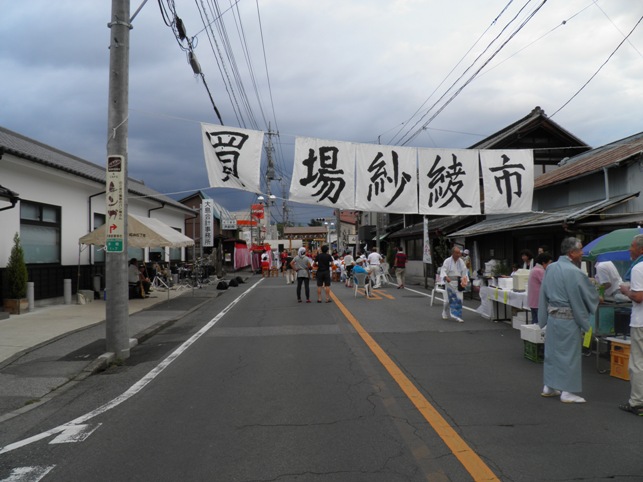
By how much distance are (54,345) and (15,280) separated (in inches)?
185

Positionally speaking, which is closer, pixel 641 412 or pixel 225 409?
pixel 641 412

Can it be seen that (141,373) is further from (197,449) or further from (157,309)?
(157,309)

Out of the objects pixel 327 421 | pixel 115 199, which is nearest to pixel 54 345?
pixel 115 199

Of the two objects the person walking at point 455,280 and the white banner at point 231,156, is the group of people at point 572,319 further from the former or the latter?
the white banner at point 231,156

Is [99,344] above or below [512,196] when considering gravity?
below

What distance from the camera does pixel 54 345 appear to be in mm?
9078

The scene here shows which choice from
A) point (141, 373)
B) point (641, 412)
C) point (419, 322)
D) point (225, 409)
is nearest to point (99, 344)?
point (141, 373)

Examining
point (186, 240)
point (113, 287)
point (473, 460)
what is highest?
point (186, 240)

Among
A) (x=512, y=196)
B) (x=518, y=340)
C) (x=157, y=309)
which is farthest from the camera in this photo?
(x=157, y=309)

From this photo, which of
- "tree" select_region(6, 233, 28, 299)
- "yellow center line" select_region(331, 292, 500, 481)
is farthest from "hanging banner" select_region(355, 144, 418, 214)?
"tree" select_region(6, 233, 28, 299)

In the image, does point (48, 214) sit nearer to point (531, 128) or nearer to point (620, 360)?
point (620, 360)

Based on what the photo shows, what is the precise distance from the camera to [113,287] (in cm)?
827

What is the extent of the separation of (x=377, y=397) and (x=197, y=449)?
2.17 m

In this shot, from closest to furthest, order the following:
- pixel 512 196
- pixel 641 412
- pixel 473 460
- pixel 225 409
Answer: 1. pixel 473 460
2. pixel 641 412
3. pixel 225 409
4. pixel 512 196
